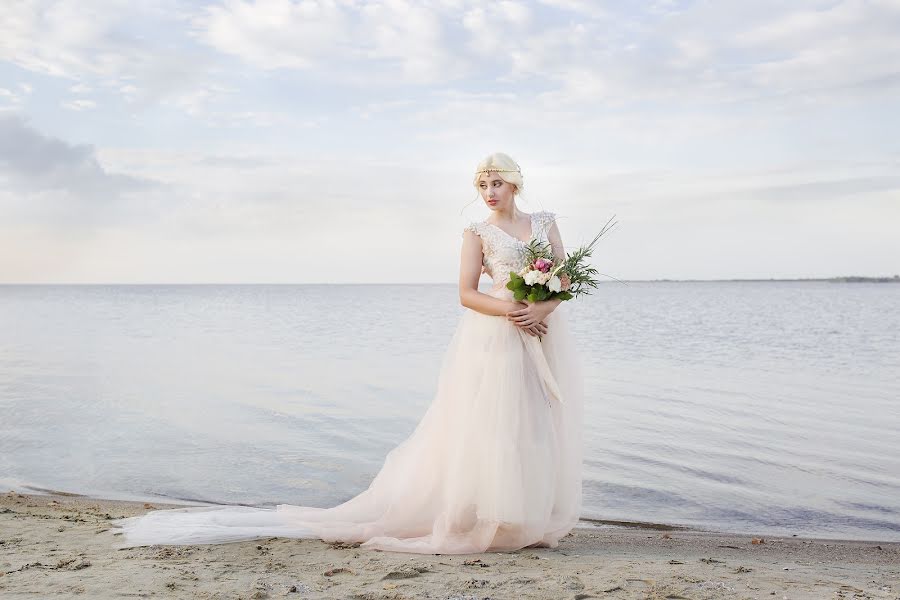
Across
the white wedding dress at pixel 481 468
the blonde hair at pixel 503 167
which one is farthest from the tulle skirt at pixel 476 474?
the blonde hair at pixel 503 167

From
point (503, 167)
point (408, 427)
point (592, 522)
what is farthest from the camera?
point (408, 427)

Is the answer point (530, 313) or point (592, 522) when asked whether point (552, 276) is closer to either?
point (530, 313)

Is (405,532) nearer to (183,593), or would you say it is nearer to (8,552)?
(183,593)

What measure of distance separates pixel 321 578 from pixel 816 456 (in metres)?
6.89

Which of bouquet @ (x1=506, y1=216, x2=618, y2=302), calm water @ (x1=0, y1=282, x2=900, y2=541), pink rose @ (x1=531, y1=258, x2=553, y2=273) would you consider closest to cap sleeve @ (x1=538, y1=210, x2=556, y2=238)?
bouquet @ (x1=506, y1=216, x2=618, y2=302)

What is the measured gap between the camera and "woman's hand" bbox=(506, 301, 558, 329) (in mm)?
5012

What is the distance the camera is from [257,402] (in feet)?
41.7

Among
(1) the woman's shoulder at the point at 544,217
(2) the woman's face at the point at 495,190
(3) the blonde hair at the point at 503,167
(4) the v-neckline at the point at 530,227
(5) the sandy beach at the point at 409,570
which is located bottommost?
(5) the sandy beach at the point at 409,570

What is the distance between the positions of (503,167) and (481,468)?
206 cm

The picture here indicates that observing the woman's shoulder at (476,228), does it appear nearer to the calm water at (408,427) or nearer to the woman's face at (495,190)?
the woman's face at (495,190)

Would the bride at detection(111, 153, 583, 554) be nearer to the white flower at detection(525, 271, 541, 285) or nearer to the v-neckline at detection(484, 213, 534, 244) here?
the v-neckline at detection(484, 213, 534, 244)

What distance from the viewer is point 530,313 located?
16.5 ft

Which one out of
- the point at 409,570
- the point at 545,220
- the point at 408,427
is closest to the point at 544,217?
the point at 545,220

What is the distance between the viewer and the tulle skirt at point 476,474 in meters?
4.94
